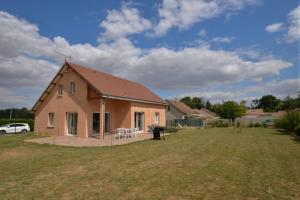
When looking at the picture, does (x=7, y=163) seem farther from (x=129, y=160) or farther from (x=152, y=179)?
(x=152, y=179)

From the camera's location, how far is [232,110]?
50.4 metres

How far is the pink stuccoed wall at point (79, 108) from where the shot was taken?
71.2 ft

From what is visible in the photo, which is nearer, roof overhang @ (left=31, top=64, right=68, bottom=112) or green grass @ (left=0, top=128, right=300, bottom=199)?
green grass @ (left=0, top=128, right=300, bottom=199)

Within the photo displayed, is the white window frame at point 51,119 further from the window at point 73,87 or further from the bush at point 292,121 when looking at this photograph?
the bush at point 292,121

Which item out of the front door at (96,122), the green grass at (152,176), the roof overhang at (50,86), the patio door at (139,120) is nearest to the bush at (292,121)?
the patio door at (139,120)

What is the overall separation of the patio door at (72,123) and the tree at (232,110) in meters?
35.7

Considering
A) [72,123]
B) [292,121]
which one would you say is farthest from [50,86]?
[292,121]

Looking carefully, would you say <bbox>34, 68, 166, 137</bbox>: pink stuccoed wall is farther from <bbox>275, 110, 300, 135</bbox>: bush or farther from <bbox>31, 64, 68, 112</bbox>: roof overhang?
<bbox>275, 110, 300, 135</bbox>: bush

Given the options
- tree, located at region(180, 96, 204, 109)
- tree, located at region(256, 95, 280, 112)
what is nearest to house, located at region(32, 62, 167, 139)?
tree, located at region(180, 96, 204, 109)

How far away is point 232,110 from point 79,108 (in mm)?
36279

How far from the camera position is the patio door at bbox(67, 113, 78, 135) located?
22992 mm

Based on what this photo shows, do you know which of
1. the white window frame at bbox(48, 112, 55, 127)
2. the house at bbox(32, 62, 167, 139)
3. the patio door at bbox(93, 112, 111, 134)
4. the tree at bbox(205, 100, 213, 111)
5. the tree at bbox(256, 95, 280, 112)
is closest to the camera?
the house at bbox(32, 62, 167, 139)

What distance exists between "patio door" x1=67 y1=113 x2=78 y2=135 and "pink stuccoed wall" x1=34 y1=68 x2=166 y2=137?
0.35 m

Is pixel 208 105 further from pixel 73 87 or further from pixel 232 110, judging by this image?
pixel 73 87
